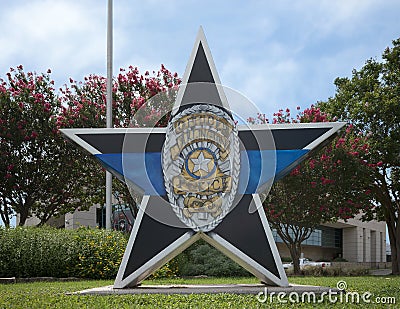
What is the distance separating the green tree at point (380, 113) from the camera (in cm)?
1998

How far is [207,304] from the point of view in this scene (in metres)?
6.90

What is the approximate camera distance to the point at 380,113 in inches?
788

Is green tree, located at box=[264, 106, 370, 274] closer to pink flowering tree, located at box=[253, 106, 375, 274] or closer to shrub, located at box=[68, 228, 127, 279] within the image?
pink flowering tree, located at box=[253, 106, 375, 274]

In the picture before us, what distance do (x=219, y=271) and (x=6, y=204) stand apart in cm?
901

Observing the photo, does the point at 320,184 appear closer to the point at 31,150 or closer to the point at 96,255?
the point at 96,255

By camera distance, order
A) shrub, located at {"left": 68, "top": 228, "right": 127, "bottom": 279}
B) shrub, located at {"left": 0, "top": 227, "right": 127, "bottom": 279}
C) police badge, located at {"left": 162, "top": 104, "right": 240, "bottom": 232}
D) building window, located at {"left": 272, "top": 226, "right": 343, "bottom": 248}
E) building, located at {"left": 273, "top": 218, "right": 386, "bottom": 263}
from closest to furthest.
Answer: police badge, located at {"left": 162, "top": 104, "right": 240, "bottom": 232}, shrub, located at {"left": 0, "top": 227, "right": 127, "bottom": 279}, shrub, located at {"left": 68, "top": 228, "right": 127, "bottom": 279}, building window, located at {"left": 272, "top": 226, "right": 343, "bottom": 248}, building, located at {"left": 273, "top": 218, "right": 386, "bottom": 263}

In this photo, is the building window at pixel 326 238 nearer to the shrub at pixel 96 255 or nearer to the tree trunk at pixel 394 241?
the tree trunk at pixel 394 241

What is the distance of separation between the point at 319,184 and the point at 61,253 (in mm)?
8904

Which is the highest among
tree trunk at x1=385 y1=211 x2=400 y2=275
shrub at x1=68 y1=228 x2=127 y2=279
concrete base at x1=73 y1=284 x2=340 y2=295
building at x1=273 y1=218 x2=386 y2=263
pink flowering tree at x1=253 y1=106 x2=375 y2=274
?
pink flowering tree at x1=253 y1=106 x2=375 y2=274

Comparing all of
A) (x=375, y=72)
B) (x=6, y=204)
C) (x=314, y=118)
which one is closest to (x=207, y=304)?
(x=314, y=118)

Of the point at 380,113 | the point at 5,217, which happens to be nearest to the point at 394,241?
the point at 380,113

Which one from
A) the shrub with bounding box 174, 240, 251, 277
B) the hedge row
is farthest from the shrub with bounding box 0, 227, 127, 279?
the shrub with bounding box 174, 240, 251, 277
